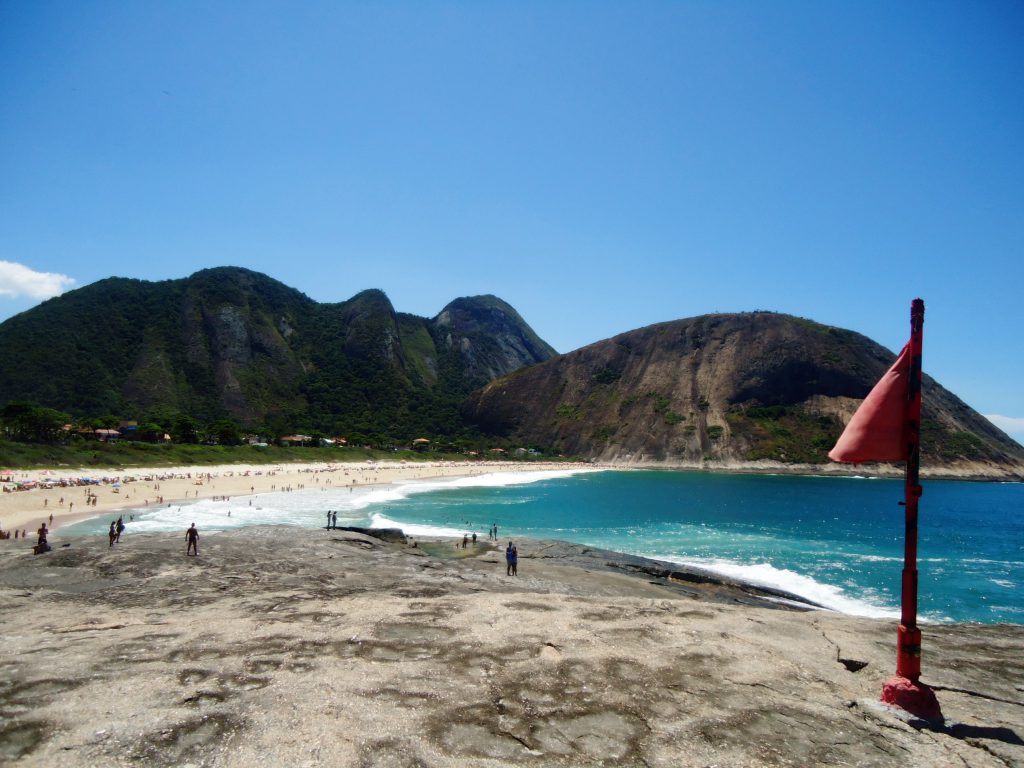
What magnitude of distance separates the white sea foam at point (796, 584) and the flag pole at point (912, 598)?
15.7 metres

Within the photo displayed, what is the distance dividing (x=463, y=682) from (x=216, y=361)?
155 meters

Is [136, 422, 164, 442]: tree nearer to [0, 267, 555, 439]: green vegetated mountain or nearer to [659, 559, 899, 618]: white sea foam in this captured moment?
[0, 267, 555, 439]: green vegetated mountain

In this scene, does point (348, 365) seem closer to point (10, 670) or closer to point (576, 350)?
point (576, 350)

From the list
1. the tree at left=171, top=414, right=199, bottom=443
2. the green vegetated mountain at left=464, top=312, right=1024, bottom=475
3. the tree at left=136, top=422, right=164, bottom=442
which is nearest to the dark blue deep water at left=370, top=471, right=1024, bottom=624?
the tree at left=171, top=414, right=199, bottom=443

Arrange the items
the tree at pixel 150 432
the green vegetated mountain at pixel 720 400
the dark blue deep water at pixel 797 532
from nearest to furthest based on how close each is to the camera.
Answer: the dark blue deep water at pixel 797 532 → the tree at pixel 150 432 → the green vegetated mountain at pixel 720 400

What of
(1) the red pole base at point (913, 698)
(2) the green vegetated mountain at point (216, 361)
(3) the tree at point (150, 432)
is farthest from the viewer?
(2) the green vegetated mountain at point (216, 361)

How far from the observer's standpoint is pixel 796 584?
2428 cm

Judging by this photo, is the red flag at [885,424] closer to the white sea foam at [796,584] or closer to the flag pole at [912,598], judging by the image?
the flag pole at [912,598]

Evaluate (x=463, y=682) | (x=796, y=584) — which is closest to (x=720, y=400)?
(x=796, y=584)

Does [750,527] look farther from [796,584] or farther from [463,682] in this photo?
[463,682]

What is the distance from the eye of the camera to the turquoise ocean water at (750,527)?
24.5 metres

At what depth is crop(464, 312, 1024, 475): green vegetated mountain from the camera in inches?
4833

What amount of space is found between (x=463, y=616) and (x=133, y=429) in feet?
315

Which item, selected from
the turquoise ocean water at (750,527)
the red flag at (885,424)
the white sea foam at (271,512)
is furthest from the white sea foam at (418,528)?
the red flag at (885,424)
